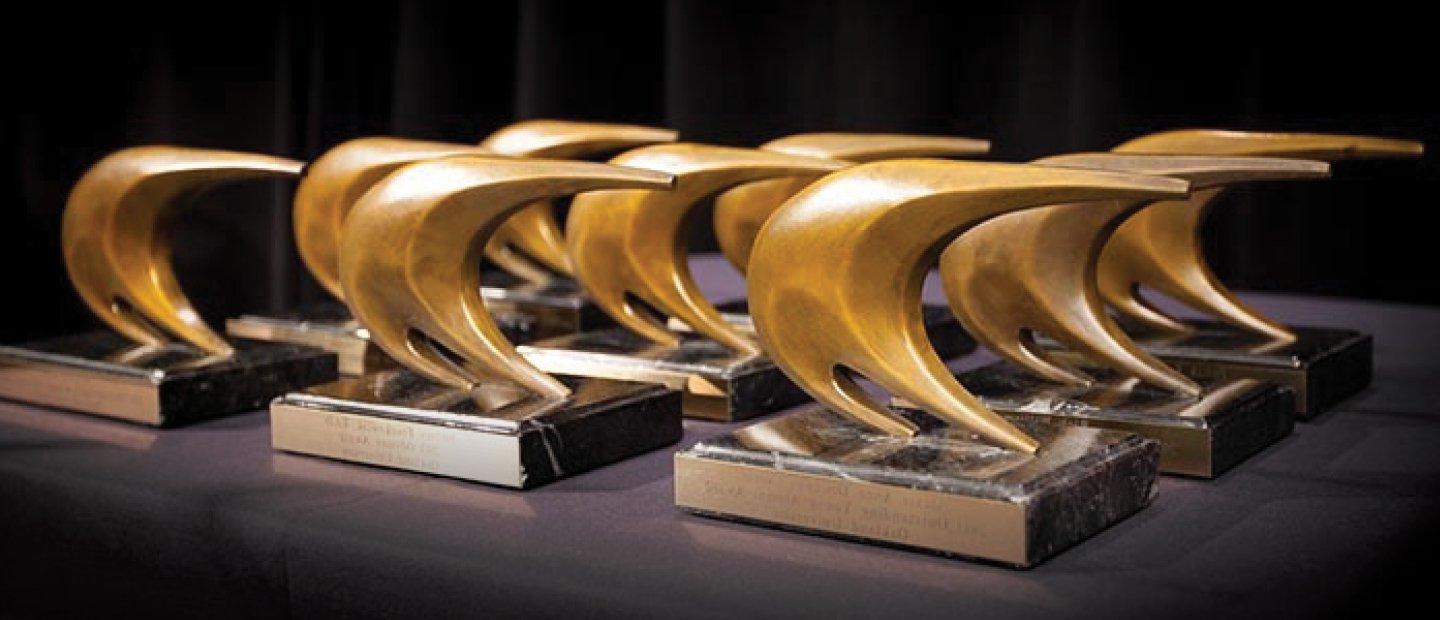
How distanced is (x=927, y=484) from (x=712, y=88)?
1.91 meters

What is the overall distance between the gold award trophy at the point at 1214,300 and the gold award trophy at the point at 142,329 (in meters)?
0.86

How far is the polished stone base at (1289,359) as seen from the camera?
1593 millimetres

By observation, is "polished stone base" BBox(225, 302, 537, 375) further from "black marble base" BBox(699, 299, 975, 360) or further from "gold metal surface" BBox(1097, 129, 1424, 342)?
"gold metal surface" BBox(1097, 129, 1424, 342)

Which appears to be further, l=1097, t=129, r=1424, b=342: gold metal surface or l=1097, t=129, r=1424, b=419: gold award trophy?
l=1097, t=129, r=1424, b=342: gold metal surface

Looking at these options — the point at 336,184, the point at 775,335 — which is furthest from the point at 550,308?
the point at 775,335

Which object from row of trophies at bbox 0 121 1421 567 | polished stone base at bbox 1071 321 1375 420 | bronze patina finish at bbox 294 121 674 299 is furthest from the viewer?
bronze patina finish at bbox 294 121 674 299

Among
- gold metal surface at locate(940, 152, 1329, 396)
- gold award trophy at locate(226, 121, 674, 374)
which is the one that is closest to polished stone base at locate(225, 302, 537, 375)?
gold award trophy at locate(226, 121, 674, 374)

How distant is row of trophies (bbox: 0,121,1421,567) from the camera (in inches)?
46.1

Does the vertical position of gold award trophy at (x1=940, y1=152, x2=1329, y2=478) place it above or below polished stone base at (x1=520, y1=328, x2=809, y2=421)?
above

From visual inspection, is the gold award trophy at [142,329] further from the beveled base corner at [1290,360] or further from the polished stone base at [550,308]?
the beveled base corner at [1290,360]

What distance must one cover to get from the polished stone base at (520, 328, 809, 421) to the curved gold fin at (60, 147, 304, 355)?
341 mm

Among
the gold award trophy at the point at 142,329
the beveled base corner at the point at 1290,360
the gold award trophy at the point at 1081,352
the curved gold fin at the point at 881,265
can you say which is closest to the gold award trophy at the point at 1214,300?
the beveled base corner at the point at 1290,360

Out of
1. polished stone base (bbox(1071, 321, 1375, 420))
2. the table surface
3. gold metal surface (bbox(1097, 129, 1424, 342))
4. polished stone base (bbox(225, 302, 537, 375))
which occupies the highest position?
gold metal surface (bbox(1097, 129, 1424, 342))

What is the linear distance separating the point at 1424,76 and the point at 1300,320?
45cm
